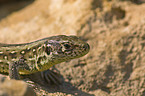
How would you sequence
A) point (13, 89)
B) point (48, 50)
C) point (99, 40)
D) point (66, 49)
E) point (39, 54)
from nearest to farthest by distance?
point (13, 89) < point (66, 49) < point (48, 50) < point (39, 54) < point (99, 40)

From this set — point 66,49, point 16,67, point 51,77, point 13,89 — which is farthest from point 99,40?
point 13,89

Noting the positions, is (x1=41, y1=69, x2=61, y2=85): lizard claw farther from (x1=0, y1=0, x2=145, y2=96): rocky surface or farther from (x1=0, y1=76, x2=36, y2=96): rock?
(x1=0, y1=76, x2=36, y2=96): rock

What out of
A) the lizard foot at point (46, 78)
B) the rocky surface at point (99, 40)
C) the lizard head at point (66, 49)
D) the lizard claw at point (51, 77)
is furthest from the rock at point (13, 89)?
Answer: the lizard claw at point (51, 77)

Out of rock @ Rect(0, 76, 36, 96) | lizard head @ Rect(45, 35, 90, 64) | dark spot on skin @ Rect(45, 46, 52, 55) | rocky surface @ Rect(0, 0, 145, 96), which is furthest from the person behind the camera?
rocky surface @ Rect(0, 0, 145, 96)

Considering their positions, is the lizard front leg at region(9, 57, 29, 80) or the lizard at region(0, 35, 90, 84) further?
the lizard front leg at region(9, 57, 29, 80)

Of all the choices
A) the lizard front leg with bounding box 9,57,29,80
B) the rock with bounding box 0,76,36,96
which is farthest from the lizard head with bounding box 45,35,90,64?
the rock with bounding box 0,76,36,96

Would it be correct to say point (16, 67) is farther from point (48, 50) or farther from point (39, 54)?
point (48, 50)

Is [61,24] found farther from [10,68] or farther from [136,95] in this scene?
[136,95]
